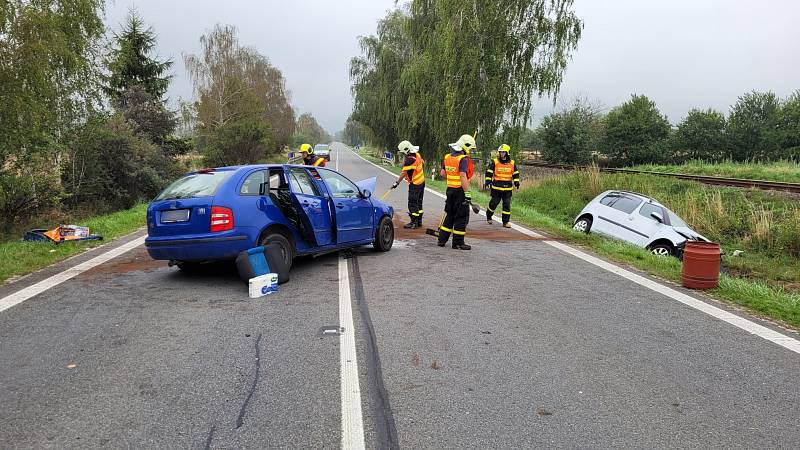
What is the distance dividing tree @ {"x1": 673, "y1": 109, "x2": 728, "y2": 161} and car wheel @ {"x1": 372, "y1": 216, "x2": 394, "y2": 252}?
53875 mm

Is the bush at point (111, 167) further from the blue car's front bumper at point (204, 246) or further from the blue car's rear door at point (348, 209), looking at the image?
the blue car's front bumper at point (204, 246)

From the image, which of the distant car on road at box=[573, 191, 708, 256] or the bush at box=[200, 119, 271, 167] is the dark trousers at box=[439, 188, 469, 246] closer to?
the distant car on road at box=[573, 191, 708, 256]

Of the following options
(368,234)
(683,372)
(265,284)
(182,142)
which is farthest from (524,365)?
(182,142)

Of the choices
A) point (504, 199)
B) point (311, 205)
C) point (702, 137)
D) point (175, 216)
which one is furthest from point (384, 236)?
point (702, 137)

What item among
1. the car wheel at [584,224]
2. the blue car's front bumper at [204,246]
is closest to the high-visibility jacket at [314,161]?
the blue car's front bumper at [204,246]

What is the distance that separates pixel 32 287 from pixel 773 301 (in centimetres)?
842

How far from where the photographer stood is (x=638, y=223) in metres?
11.9

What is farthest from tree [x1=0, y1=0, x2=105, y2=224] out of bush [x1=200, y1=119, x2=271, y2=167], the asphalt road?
bush [x1=200, y1=119, x2=271, y2=167]

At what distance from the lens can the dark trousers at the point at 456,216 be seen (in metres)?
9.05

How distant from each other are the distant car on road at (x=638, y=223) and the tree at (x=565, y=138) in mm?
41393

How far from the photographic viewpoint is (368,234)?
27.8ft

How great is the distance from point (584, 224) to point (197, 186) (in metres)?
9.74

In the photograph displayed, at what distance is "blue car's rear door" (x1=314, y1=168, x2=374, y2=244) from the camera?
771 cm

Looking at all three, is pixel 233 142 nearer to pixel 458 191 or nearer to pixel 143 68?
pixel 143 68
